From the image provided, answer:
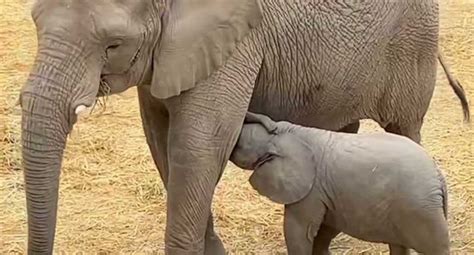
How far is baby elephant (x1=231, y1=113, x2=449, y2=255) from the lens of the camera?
2514 millimetres

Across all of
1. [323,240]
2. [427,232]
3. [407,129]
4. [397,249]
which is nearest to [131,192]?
[323,240]

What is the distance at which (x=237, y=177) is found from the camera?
401 centimetres

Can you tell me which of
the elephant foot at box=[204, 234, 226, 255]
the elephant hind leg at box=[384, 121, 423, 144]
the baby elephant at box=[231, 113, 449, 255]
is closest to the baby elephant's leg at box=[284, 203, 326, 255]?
the baby elephant at box=[231, 113, 449, 255]

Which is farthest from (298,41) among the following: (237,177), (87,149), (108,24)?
(87,149)

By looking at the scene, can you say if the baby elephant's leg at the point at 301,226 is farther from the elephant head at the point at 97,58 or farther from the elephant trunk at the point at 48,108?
the elephant trunk at the point at 48,108

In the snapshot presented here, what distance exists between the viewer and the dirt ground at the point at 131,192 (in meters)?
3.45

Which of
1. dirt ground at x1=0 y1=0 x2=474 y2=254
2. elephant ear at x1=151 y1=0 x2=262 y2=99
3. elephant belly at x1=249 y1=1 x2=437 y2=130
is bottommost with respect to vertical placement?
dirt ground at x1=0 y1=0 x2=474 y2=254

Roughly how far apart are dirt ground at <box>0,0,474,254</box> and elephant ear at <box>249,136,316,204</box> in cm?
81

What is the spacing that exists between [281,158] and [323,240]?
48cm

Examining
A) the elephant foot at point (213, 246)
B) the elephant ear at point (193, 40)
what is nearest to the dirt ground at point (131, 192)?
the elephant foot at point (213, 246)

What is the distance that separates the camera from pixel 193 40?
2340mm

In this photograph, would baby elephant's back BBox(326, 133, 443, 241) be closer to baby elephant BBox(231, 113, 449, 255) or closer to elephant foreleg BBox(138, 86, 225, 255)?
baby elephant BBox(231, 113, 449, 255)

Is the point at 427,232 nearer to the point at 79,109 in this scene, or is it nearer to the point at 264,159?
the point at 264,159

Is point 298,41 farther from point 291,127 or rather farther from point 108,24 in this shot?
point 108,24
